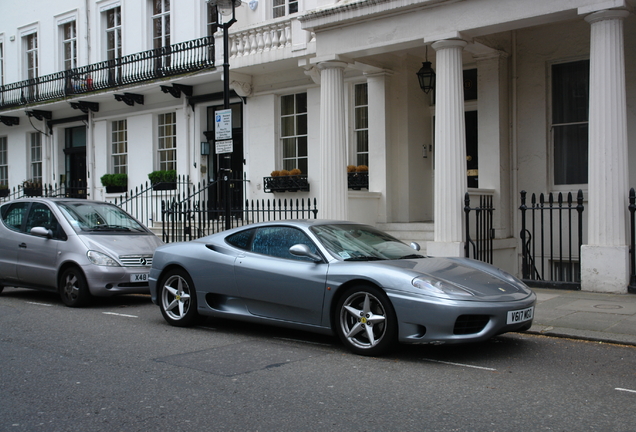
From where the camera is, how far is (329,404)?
4973 mm

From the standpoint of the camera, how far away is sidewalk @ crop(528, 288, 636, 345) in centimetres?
737

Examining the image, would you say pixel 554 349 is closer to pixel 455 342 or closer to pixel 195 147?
pixel 455 342

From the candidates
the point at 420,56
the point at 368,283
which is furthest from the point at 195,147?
the point at 368,283

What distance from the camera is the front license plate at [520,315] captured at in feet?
20.5

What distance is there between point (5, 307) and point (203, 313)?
13.7 feet

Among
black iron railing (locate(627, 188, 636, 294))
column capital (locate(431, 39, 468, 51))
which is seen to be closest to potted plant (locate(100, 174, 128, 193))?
column capital (locate(431, 39, 468, 51))

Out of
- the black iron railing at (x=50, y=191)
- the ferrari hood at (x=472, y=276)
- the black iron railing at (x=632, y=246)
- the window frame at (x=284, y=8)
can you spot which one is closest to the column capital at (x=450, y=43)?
the black iron railing at (x=632, y=246)

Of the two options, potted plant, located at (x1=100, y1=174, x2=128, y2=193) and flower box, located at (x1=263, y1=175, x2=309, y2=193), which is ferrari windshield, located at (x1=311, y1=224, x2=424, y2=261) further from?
potted plant, located at (x1=100, y1=174, x2=128, y2=193)

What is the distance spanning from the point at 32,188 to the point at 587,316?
21.0 meters

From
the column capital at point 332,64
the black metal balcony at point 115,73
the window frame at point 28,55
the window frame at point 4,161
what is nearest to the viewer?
the column capital at point 332,64

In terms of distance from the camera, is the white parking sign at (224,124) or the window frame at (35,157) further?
the window frame at (35,157)

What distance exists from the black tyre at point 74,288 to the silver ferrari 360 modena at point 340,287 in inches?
79.5

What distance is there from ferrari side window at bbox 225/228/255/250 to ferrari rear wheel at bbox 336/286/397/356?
169 cm

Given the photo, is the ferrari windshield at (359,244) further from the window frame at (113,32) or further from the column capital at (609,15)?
the window frame at (113,32)
